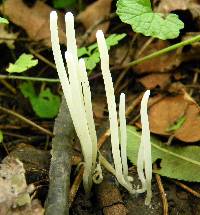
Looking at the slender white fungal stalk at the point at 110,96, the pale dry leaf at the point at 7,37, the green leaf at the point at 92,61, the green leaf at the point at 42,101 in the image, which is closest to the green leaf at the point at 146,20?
the green leaf at the point at 92,61

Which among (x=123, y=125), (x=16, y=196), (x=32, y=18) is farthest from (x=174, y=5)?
(x=16, y=196)

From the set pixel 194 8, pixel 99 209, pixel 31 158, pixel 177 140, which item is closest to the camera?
pixel 99 209

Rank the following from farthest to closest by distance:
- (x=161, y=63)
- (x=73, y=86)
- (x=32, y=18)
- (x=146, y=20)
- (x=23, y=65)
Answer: (x=32, y=18) < (x=161, y=63) < (x=23, y=65) < (x=146, y=20) < (x=73, y=86)

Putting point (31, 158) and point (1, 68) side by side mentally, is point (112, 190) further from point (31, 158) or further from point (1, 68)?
point (1, 68)

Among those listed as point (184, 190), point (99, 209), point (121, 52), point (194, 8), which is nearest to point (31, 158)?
point (99, 209)

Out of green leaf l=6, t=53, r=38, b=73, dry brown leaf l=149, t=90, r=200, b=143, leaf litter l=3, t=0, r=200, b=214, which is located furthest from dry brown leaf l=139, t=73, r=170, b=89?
green leaf l=6, t=53, r=38, b=73

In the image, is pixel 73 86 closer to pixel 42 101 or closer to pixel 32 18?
pixel 42 101
